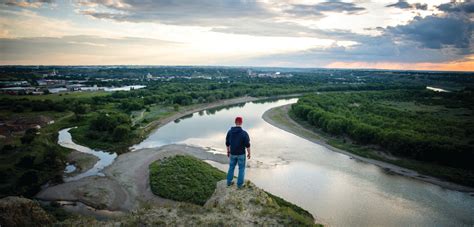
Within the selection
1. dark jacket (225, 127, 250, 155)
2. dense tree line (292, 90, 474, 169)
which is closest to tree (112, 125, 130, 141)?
dense tree line (292, 90, 474, 169)

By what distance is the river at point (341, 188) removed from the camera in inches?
973

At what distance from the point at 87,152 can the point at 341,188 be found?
102 ft

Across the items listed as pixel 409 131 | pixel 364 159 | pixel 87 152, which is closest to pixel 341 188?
pixel 364 159

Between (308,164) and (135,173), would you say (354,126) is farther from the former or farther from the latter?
(135,173)

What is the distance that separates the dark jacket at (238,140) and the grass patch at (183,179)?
15201 millimetres

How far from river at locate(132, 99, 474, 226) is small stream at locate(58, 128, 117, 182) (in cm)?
538

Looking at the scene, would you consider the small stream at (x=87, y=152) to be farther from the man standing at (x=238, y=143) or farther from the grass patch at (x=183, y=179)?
the man standing at (x=238, y=143)

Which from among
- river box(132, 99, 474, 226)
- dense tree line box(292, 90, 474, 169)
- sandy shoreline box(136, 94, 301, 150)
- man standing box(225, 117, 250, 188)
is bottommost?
river box(132, 99, 474, 226)

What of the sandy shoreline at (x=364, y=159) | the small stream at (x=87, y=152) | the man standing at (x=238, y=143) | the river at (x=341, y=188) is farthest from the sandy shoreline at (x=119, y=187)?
the sandy shoreline at (x=364, y=159)

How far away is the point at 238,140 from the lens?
35.6ft

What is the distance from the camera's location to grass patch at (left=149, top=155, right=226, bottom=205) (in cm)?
2588

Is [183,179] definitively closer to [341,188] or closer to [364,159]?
[341,188]

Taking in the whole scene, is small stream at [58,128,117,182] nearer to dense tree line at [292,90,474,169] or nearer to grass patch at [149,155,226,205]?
grass patch at [149,155,226,205]

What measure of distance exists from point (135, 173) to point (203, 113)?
4528 cm
